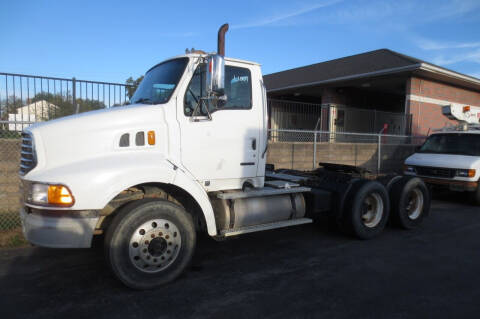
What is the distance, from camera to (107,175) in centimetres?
349

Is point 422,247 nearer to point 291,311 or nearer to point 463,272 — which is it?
point 463,272

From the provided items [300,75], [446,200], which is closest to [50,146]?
[446,200]

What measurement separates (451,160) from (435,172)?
0.49 metres

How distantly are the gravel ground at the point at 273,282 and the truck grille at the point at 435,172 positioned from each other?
332cm

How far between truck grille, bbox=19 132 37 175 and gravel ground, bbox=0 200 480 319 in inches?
53.9

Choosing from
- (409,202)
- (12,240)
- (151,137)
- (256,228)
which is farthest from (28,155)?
(409,202)

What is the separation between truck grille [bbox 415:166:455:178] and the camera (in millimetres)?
8703

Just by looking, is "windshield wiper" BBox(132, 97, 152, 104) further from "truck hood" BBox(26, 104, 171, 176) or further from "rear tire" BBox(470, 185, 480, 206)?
"rear tire" BBox(470, 185, 480, 206)

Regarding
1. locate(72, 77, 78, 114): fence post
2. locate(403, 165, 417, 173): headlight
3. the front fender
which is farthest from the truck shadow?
locate(403, 165, 417, 173): headlight

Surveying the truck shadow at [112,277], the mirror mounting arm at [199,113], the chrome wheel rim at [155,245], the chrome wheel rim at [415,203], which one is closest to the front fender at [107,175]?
the chrome wheel rim at [155,245]

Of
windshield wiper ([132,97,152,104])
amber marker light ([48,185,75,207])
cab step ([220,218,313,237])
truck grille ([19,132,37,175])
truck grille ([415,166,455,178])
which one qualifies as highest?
windshield wiper ([132,97,152,104])

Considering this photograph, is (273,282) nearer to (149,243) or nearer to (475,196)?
(149,243)

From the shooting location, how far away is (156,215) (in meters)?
3.78

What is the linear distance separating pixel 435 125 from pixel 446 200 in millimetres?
9501
